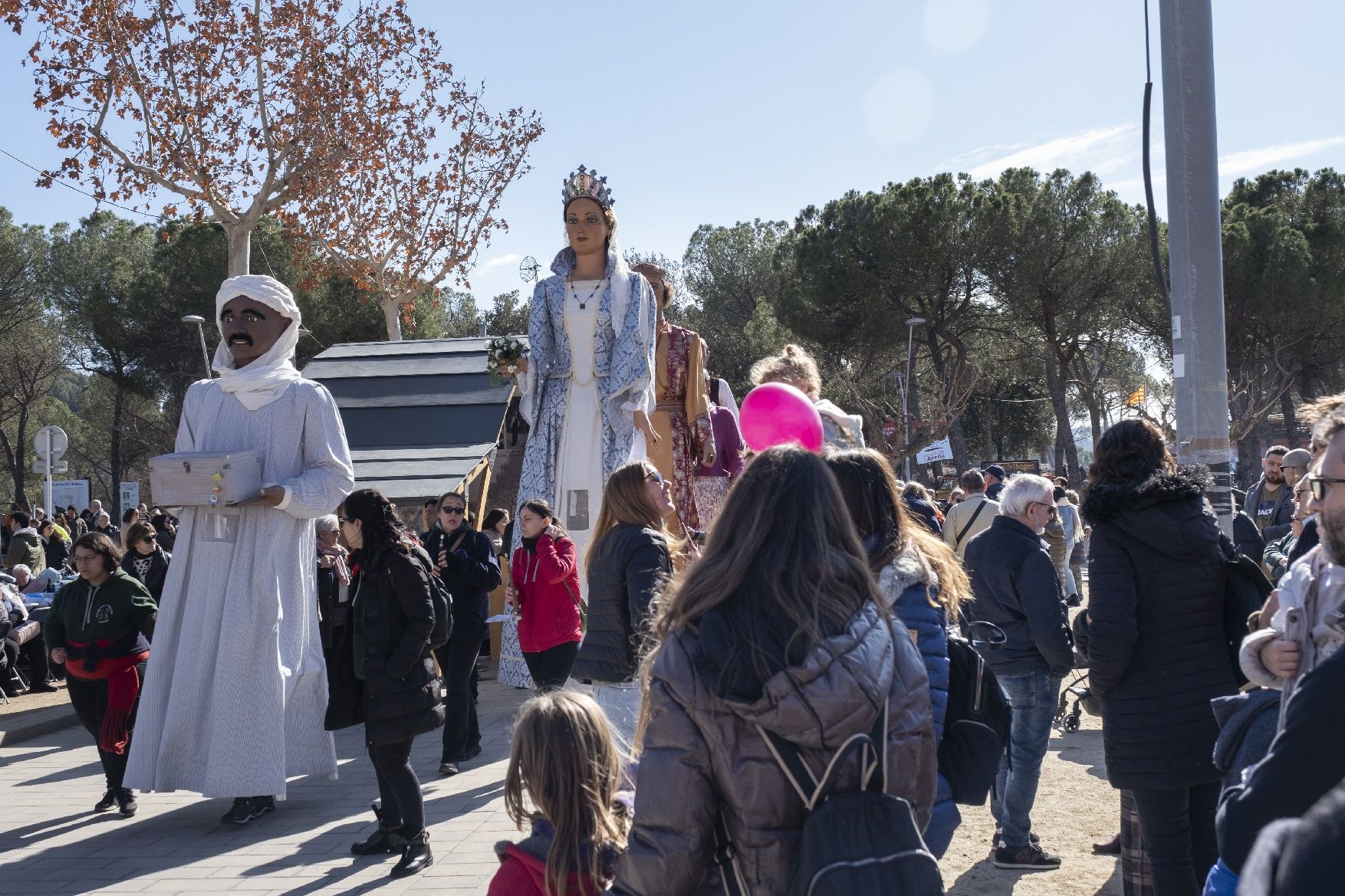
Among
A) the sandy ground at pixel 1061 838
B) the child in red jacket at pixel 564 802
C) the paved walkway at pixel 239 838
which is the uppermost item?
the child in red jacket at pixel 564 802

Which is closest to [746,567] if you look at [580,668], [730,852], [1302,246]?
[730,852]

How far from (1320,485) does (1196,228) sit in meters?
4.80

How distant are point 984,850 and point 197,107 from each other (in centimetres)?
1728

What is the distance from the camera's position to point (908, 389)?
4288cm

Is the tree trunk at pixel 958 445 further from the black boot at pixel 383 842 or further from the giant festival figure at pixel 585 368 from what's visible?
the black boot at pixel 383 842

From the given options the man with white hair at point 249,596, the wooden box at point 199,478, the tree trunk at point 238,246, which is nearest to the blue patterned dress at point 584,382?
the man with white hair at point 249,596

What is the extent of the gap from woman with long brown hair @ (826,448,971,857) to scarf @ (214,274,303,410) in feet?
13.0

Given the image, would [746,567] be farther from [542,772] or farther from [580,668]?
[580,668]

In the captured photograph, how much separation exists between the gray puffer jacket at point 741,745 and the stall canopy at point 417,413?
859 centimetres

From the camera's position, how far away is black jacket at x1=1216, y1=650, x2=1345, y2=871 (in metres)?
1.89

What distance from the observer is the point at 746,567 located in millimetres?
2439

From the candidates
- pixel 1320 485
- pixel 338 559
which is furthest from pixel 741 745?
pixel 338 559

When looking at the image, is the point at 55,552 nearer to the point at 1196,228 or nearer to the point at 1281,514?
the point at 1281,514

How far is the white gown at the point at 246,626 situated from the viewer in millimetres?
6090
